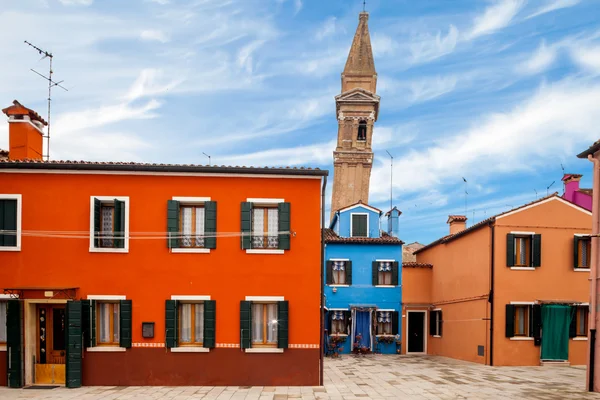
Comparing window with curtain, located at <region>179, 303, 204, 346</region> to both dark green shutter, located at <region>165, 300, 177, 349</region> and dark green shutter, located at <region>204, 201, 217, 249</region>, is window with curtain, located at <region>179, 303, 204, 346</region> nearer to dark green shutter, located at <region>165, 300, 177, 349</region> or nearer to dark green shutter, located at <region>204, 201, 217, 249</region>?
dark green shutter, located at <region>165, 300, 177, 349</region>

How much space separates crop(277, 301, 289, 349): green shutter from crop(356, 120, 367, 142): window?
3046 centimetres

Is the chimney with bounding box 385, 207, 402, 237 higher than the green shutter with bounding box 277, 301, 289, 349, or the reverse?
the chimney with bounding box 385, 207, 402, 237

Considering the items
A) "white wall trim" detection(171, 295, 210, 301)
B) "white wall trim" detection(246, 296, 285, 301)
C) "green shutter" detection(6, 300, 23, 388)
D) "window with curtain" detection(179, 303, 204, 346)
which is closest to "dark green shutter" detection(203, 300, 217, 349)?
"white wall trim" detection(171, 295, 210, 301)

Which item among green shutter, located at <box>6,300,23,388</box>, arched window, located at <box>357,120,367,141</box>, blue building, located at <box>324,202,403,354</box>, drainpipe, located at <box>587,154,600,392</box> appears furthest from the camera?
arched window, located at <box>357,120,367,141</box>

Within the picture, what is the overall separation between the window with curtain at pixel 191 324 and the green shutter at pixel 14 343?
4390 mm

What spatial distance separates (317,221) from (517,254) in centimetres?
985

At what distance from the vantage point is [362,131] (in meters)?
41.9

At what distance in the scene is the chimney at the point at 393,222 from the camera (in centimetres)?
2575

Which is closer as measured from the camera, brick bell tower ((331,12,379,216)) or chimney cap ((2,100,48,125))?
chimney cap ((2,100,48,125))

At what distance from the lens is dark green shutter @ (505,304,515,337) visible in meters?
18.0

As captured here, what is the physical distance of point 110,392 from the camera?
1207cm

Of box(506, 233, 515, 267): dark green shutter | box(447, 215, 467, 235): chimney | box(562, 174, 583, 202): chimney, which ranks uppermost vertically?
box(562, 174, 583, 202): chimney

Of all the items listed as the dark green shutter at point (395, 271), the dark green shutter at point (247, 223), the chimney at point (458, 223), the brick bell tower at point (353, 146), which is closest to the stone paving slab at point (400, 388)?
the dark green shutter at point (247, 223)

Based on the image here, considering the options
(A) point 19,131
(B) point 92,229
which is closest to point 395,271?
(B) point 92,229
